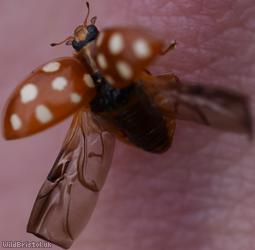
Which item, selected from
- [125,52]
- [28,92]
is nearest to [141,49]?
[125,52]

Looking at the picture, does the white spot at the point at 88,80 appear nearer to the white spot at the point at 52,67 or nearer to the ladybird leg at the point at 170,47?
the white spot at the point at 52,67

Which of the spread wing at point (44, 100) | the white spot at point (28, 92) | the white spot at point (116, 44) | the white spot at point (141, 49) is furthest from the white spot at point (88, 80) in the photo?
the white spot at point (141, 49)

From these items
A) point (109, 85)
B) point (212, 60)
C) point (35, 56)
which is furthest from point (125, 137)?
point (35, 56)

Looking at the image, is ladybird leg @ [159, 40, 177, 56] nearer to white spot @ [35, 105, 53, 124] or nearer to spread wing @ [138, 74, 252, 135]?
spread wing @ [138, 74, 252, 135]

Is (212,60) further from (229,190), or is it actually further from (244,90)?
(229,190)

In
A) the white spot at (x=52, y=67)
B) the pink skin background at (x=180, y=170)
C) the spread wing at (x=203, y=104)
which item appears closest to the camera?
the spread wing at (x=203, y=104)

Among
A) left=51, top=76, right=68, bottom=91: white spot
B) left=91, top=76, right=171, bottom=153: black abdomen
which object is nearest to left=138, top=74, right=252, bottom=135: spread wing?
left=91, top=76, right=171, bottom=153: black abdomen
